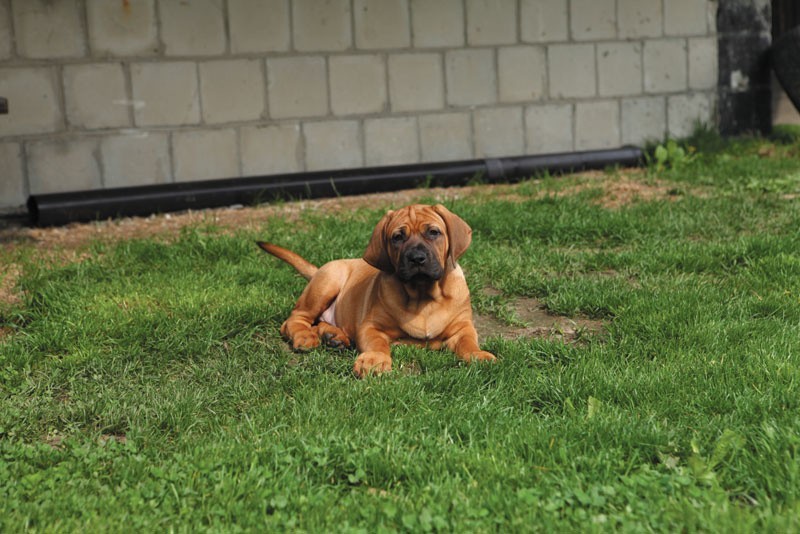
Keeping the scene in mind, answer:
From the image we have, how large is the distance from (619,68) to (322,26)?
10.8ft

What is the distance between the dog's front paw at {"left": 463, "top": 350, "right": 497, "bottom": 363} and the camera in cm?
414

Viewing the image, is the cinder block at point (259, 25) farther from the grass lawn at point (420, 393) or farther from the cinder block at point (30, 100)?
the grass lawn at point (420, 393)

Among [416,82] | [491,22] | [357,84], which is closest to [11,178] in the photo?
[357,84]

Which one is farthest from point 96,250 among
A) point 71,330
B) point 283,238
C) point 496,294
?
point 496,294

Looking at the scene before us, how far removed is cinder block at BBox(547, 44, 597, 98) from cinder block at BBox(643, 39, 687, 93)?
2.36 ft

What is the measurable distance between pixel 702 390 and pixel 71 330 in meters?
3.12

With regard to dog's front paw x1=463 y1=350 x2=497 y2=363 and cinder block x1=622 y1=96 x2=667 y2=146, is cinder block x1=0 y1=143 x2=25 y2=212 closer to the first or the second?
dog's front paw x1=463 y1=350 x2=497 y2=363

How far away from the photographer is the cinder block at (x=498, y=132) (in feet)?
30.3

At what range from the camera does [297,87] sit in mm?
8430

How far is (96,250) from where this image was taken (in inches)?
255

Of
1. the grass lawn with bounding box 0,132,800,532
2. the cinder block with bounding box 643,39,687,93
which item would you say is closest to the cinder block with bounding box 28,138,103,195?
the grass lawn with bounding box 0,132,800,532

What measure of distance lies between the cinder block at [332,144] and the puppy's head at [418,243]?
4256mm

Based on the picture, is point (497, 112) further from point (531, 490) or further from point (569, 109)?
point (531, 490)

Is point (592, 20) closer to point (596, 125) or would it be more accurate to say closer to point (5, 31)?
point (596, 125)
